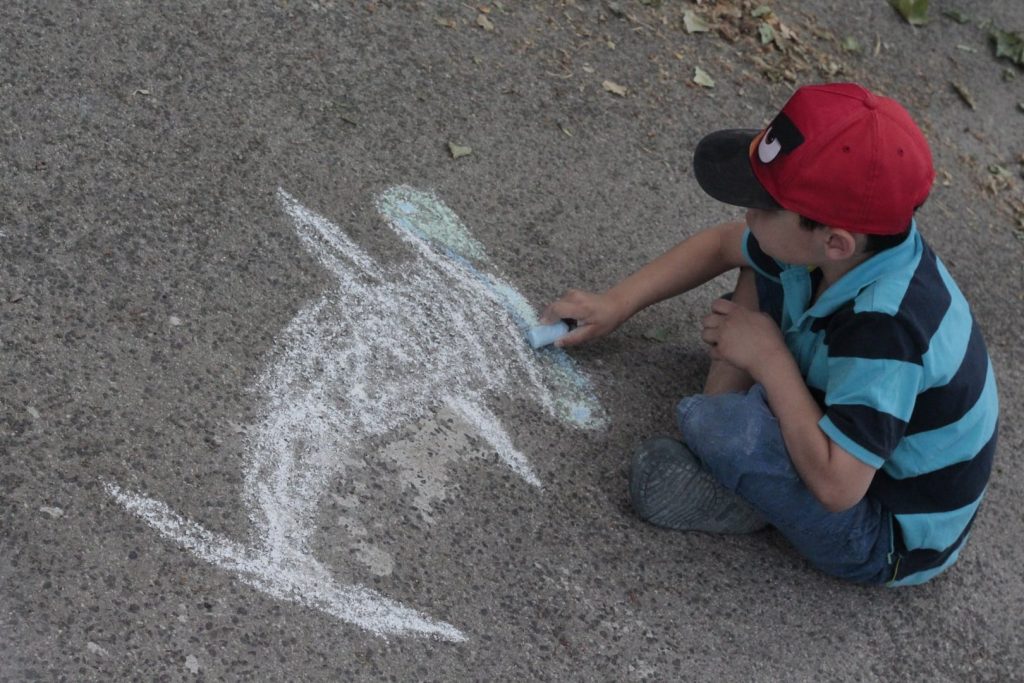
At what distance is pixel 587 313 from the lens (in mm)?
2746

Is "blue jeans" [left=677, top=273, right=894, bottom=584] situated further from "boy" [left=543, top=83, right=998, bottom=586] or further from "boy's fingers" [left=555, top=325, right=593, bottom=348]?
"boy's fingers" [left=555, top=325, right=593, bottom=348]

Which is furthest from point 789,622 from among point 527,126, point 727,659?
point 527,126

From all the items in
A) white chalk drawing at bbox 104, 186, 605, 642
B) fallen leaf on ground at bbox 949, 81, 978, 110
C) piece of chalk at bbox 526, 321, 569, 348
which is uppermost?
fallen leaf on ground at bbox 949, 81, 978, 110

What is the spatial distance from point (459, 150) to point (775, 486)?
54.6 inches

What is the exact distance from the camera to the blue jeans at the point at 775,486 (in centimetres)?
234

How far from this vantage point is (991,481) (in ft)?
9.98

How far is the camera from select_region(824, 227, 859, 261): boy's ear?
7.10 feet

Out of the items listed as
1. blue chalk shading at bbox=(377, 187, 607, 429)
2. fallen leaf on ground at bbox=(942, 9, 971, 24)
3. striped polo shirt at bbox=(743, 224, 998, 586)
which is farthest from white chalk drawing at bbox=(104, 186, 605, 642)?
fallen leaf on ground at bbox=(942, 9, 971, 24)

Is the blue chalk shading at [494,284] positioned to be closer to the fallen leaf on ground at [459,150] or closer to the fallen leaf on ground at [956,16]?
the fallen leaf on ground at [459,150]

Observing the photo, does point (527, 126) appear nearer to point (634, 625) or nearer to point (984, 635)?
point (634, 625)

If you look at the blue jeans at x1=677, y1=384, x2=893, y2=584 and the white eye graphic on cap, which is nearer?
the white eye graphic on cap

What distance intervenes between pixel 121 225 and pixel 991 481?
236cm

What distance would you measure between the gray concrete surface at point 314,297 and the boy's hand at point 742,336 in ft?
1.13

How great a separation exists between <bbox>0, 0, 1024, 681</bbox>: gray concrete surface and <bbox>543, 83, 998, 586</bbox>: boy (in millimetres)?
174
